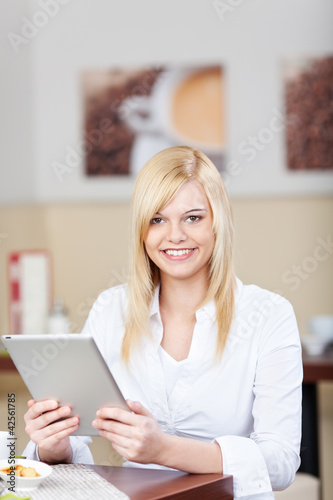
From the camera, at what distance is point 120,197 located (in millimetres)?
3891

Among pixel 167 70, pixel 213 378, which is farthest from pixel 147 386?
pixel 167 70

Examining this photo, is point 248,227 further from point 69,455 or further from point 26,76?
point 69,455

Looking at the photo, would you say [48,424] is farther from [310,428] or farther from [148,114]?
[148,114]

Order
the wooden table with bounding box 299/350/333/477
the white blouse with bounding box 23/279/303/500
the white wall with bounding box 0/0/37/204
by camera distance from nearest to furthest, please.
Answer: the white blouse with bounding box 23/279/303/500, the wooden table with bounding box 299/350/333/477, the white wall with bounding box 0/0/37/204

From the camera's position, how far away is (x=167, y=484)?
1.25 meters

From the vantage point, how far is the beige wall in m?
3.69

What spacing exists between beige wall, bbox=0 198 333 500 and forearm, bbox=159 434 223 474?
227 cm

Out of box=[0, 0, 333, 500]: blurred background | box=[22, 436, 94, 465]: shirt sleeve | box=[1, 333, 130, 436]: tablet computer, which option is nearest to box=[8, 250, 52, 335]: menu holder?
box=[0, 0, 333, 500]: blurred background

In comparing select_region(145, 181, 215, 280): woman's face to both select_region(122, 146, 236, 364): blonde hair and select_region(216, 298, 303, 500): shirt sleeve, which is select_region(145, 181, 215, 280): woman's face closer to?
select_region(122, 146, 236, 364): blonde hair

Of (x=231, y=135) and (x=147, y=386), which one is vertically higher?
(x=231, y=135)

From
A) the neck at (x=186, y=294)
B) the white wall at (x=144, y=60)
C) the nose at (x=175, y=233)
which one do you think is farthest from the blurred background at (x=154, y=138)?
the nose at (x=175, y=233)

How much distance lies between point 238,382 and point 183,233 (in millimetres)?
343

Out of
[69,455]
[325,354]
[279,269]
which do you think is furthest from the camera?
[279,269]

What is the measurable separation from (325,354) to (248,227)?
84cm
